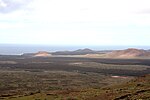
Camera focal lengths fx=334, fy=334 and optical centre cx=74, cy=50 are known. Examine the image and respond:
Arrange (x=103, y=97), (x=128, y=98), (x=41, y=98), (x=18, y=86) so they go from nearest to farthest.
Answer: (x=128, y=98), (x=103, y=97), (x=41, y=98), (x=18, y=86)

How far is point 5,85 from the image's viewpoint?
69812 mm

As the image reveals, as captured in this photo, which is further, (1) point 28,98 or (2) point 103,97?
(1) point 28,98

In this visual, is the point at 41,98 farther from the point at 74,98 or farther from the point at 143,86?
the point at 143,86

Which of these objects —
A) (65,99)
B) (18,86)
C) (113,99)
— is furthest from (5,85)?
(113,99)

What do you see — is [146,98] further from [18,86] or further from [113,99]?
[18,86]

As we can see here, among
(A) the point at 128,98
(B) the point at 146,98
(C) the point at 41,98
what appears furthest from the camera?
(C) the point at 41,98

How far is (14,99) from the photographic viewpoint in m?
40.2

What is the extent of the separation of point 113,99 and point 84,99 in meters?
4.10

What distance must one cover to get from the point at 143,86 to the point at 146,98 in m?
12.3

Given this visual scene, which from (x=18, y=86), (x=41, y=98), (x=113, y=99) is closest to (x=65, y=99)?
(x=41, y=98)

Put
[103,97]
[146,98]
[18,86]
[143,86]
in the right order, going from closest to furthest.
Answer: [146,98] → [103,97] → [143,86] → [18,86]

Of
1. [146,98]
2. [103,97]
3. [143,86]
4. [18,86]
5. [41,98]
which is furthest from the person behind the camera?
[18,86]

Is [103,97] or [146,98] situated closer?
[146,98]

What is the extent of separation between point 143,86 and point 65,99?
11.2 metres
